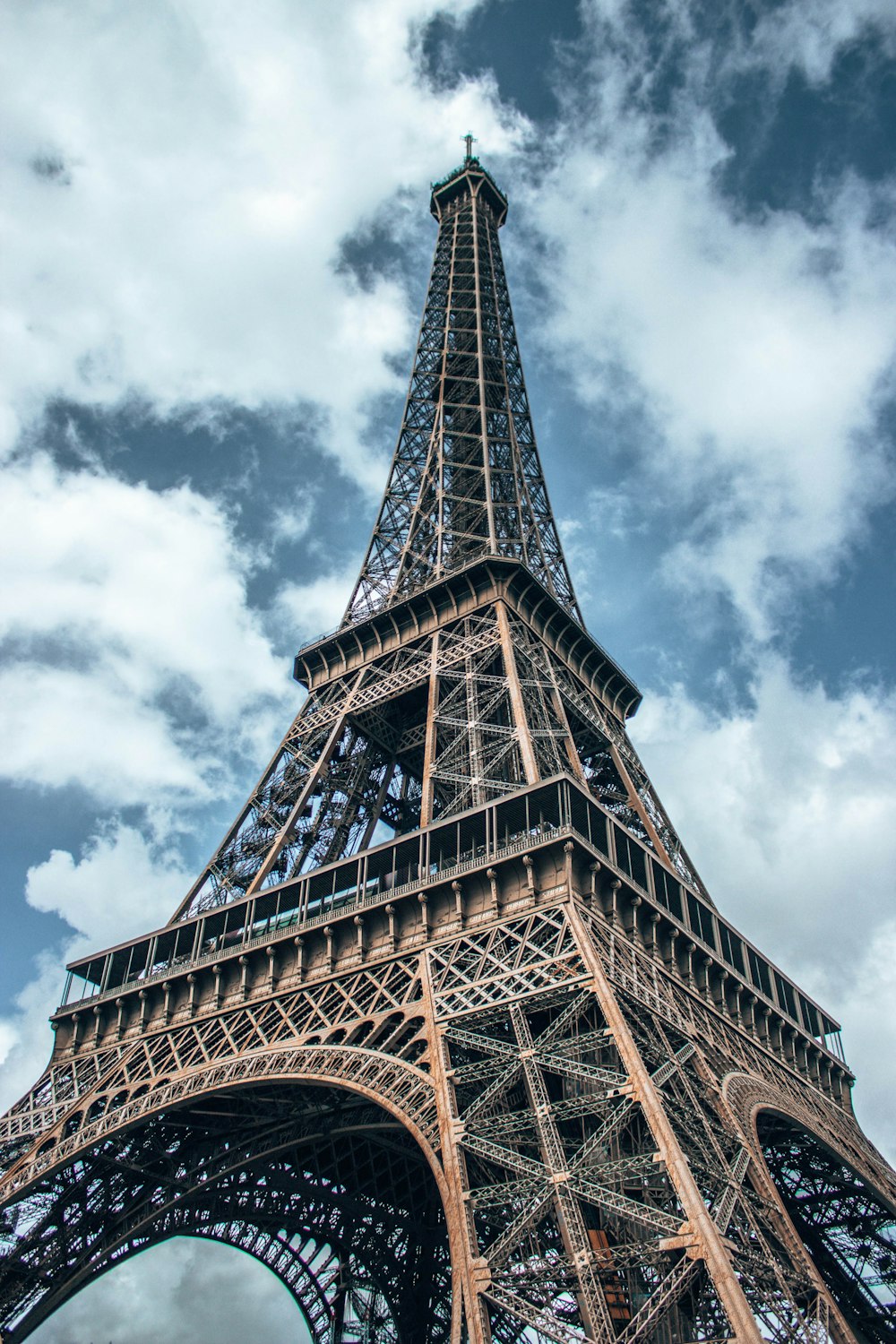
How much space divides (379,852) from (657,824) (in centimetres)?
1222

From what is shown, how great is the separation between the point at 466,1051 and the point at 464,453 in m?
35.3

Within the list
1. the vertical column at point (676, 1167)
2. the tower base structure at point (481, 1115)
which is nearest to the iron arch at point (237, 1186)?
the tower base structure at point (481, 1115)

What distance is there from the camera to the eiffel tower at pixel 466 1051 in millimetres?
20797

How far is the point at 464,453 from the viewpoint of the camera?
5519 centimetres

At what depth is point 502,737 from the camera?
1405 inches

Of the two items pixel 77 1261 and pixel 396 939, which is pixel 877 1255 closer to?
pixel 396 939

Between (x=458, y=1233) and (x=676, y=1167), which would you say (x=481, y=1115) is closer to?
(x=458, y=1233)

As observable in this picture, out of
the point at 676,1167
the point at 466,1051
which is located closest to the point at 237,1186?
the point at 466,1051

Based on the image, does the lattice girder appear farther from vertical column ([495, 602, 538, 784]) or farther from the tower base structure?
vertical column ([495, 602, 538, 784])

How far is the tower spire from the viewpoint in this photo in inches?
1927

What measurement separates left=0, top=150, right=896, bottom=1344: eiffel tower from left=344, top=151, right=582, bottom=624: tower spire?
458 millimetres

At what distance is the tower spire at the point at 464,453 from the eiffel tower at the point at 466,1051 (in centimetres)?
46

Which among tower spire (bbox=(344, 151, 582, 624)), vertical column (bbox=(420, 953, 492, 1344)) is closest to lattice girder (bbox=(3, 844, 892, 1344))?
vertical column (bbox=(420, 953, 492, 1344))

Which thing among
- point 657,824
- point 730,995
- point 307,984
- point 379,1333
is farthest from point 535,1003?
point 379,1333
